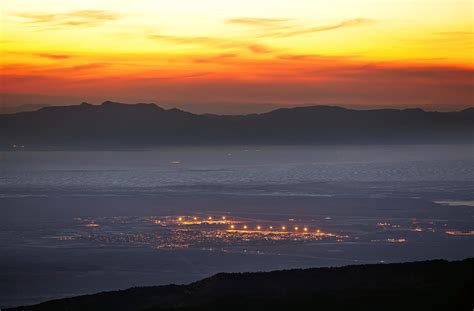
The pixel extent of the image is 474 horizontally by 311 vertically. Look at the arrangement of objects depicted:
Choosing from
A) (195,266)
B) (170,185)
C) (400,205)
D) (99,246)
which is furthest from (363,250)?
(170,185)

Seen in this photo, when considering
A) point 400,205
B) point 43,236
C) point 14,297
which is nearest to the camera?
point 14,297

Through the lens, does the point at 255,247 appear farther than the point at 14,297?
Yes

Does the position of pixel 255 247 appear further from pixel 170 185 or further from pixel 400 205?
pixel 170 185

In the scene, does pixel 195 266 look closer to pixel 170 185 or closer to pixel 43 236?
pixel 43 236

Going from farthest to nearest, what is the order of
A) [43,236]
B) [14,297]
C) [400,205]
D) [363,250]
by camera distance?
[400,205] < [43,236] < [363,250] < [14,297]

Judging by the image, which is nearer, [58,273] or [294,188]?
[58,273]

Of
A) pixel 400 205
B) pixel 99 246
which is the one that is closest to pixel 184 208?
pixel 400 205

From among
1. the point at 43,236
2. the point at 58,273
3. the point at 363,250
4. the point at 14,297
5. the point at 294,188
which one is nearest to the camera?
the point at 14,297
